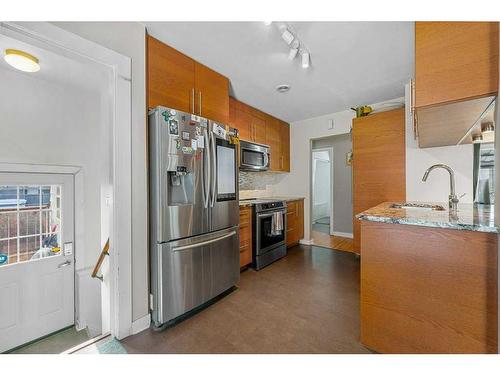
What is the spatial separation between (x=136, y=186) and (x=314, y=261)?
8.46ft

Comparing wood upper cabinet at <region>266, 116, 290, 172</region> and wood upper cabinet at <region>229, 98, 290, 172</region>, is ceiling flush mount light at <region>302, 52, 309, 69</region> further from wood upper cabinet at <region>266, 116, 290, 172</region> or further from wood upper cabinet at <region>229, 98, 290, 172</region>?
wood upper cabinet at <region>266, 116, 290, 172</region>

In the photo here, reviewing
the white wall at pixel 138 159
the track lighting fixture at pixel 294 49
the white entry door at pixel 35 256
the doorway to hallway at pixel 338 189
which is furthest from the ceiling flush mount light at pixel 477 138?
the white entry door at pixel 35 256

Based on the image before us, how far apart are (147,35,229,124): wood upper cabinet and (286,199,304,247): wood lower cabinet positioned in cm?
196

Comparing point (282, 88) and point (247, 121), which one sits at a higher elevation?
point (282, 88)

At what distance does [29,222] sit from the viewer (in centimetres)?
214

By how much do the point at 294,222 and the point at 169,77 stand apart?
287cm

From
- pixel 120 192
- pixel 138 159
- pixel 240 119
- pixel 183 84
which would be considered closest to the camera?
pixel 120 192

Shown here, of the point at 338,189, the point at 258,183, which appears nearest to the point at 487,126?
the point at 258,183

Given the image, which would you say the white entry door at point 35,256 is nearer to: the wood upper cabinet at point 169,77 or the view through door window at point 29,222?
the view through door window at point 29,222

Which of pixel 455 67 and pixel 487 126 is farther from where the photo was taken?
pixel 487 126

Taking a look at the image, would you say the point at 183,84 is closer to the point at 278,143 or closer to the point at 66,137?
the point at 66,137

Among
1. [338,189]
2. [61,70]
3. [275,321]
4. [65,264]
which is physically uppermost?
[61,70]

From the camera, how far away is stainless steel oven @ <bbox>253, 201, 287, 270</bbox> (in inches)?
111
